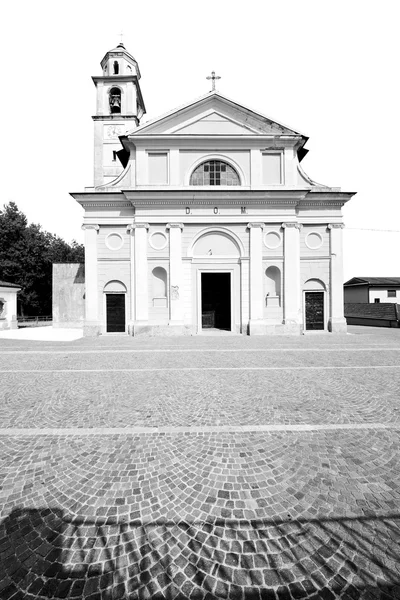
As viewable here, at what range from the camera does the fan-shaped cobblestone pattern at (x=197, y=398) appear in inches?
177

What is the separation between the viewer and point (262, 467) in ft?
10.5

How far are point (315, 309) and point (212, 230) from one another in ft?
28.4

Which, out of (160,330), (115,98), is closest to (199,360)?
(160,330)

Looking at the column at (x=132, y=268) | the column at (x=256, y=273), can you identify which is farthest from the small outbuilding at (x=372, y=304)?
the column at (x=132, y=268)

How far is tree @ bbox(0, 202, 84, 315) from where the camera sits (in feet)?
125

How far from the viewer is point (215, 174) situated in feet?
57.9

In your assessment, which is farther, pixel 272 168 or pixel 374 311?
pixel 374 311

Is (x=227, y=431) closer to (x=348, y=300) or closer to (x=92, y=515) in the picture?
(x=92, y=515)

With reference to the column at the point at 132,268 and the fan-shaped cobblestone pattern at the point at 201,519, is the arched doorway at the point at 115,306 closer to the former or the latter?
→ the column at the point at 132,268

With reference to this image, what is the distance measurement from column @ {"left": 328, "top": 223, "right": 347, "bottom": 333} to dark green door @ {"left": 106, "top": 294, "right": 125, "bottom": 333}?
13.7 metres

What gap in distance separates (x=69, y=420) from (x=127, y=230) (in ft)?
48.0

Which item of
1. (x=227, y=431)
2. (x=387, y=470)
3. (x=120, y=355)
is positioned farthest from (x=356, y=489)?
(x=120, y=355)

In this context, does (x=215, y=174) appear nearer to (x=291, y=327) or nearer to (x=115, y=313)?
(x=291, y=327)

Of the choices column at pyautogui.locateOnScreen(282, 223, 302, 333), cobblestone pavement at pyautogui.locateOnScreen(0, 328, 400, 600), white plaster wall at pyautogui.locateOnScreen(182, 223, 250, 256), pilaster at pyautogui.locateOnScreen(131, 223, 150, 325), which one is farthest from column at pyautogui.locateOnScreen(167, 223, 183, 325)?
cobblestone pavement at pyautogui.locateOnScreen(0, 328, 400, 600)
